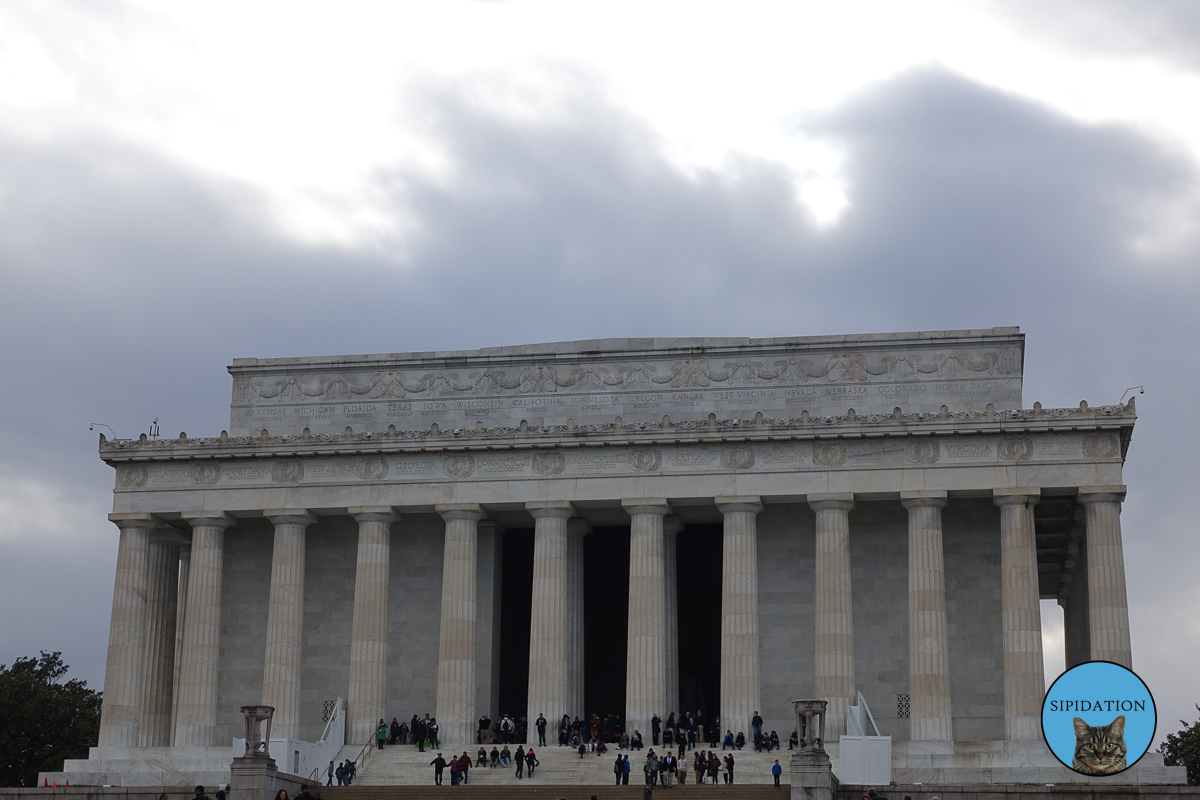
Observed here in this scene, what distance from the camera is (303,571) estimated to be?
59.9 metres

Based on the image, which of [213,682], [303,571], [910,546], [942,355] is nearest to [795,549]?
[910,546]

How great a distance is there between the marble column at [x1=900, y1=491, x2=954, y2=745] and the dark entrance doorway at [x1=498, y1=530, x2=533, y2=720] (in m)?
16.1

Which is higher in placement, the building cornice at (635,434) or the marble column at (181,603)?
the building cornice at (635,434)

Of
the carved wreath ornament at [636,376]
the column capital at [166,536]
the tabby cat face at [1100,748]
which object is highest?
the carved wreath ornament at [636,376]

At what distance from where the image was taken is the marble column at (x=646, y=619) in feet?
183

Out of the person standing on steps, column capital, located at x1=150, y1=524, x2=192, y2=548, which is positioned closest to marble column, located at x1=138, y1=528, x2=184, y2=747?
column capital, located at x1=150, y1=524, x2=192, y2=548

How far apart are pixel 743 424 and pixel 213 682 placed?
72.3 feet

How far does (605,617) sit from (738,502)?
11296mm

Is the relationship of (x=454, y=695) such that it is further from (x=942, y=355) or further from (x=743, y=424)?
(x=942, y=355)

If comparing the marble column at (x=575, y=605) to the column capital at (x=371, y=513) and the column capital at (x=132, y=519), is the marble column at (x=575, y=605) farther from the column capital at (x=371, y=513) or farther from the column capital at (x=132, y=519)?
the column capital at (x=132, y=519)

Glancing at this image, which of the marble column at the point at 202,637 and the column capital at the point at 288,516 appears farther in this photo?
the column capital at the point at 288,516

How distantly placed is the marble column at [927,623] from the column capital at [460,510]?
1557 centimetres

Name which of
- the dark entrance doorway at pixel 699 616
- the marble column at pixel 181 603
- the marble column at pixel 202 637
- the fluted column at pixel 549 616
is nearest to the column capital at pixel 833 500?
the dark entrance doorway at pixel 699 616

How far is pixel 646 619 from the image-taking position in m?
56.7
